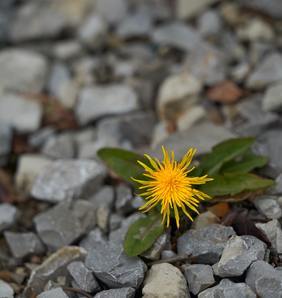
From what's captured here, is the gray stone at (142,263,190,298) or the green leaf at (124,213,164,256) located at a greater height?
the green leaf at (124,213,164,256)

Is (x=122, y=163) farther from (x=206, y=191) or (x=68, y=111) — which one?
(x=68, y=111)

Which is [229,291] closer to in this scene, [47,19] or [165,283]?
[165,283]

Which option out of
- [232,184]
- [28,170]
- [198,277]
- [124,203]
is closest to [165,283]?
[198,277]

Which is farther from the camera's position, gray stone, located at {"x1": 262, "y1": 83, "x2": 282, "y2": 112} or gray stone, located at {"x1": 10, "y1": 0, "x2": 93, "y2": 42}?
gray stone, located at {"x1": 10, "y1": 0, "x2": 93, "y2": 42}

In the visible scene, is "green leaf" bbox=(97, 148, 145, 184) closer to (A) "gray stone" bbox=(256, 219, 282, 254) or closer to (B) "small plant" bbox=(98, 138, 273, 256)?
(B) "small plant" bbox=(98, 138, 273, 256)

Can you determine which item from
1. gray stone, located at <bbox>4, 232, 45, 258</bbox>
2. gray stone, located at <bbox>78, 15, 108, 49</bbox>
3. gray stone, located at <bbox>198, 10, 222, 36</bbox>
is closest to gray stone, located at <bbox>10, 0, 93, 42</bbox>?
gray stone, located at <bbox>78, 15, 108, 49</bbox>

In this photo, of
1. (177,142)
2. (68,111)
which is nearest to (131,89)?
(68,111)
